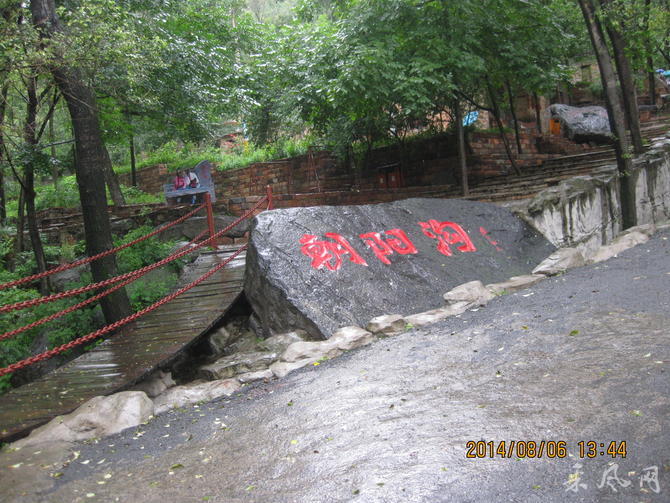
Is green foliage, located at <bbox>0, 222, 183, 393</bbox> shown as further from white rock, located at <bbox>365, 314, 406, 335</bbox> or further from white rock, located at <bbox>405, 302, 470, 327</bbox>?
white rock, located at <bbox>405, 302, 470, 327</bbox>

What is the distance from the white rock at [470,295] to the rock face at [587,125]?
14108 mm

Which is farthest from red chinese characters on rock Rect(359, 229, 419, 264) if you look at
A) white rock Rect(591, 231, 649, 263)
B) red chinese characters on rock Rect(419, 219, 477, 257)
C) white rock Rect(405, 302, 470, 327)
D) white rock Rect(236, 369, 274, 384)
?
white rock Rect(591, 231, 649, 263)

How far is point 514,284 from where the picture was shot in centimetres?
727

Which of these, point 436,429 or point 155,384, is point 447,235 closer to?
point 155,384

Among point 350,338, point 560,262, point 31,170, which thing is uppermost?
point 31,170

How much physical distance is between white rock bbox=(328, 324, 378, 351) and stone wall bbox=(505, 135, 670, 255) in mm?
4756

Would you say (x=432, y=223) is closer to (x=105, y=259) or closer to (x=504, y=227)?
(x=504, y=227)

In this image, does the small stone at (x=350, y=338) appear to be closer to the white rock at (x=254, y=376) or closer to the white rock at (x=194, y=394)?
the white rock at (x=254, y=376)

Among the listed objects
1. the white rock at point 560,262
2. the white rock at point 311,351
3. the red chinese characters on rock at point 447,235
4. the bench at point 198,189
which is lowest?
the white rock at point 311,351

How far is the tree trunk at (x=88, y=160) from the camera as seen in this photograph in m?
6.64

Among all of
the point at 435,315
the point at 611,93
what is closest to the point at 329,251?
the point at 435,315

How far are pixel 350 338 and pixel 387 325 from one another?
18.8 inches

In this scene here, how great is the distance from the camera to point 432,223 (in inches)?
328

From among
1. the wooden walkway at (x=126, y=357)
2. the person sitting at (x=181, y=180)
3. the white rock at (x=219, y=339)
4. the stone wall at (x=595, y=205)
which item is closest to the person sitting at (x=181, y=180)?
the person sitting at (x=181, y=180)
